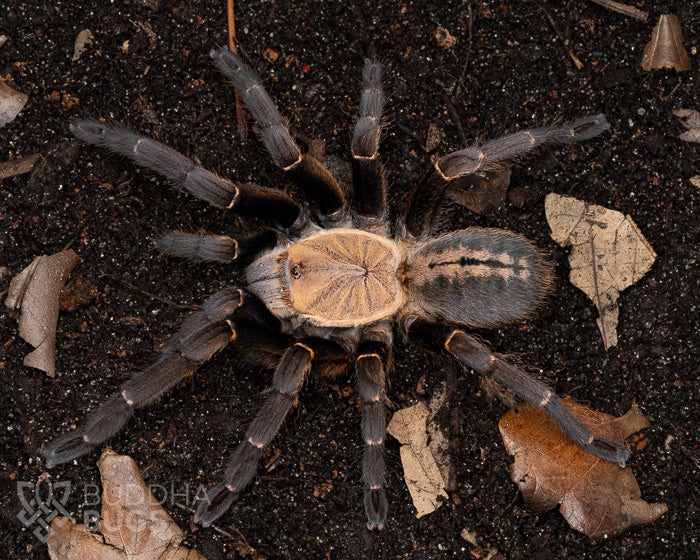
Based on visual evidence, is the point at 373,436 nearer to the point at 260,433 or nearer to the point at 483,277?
the point at 260,433

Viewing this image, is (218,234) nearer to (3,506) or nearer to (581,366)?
(3,506)

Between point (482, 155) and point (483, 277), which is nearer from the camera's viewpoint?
point (483, 277)

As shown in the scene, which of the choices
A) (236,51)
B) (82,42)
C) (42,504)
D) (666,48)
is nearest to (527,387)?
(666,48)

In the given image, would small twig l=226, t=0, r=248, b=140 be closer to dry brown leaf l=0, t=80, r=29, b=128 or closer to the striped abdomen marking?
dry brown leaf l=0, t=80, r=29, b=128

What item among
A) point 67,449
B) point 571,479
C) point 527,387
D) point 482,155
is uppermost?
point 482,155

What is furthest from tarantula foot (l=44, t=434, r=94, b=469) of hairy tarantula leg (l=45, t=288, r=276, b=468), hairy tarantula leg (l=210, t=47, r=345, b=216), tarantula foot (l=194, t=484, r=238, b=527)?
hairy tarantula leg (l=210, t=47, r=345, b=216)

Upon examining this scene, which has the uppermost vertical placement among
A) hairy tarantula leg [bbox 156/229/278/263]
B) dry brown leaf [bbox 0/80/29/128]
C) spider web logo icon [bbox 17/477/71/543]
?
dry brown leaf [bbox 0/80/29/128]

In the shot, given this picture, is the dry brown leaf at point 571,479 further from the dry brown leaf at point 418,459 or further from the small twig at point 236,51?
the small twig at point 236,51
